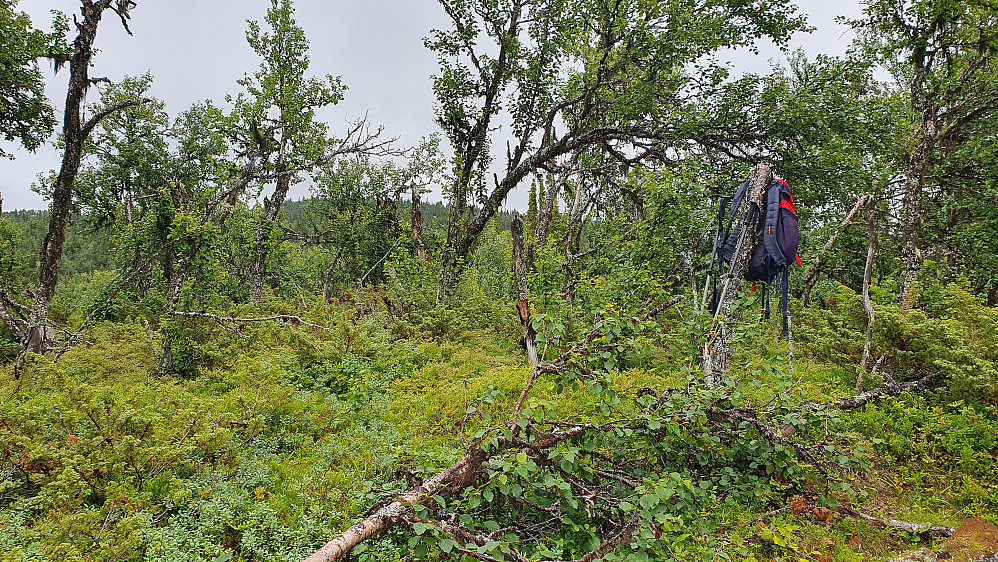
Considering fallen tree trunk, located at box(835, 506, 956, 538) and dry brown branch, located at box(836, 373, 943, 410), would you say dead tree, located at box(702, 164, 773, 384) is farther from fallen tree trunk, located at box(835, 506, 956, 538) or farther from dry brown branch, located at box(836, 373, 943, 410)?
dry brown branch, located at box(836, 373, 943, 410)

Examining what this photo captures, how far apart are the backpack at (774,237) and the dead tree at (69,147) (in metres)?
8.79

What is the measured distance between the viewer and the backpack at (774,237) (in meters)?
4.37

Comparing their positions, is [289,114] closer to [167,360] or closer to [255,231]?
[255,231]

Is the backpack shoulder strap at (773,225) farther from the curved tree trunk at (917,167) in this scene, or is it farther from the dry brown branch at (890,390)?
the curved tree trunk at (917,167)

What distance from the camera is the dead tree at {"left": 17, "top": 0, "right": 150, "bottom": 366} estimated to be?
654cm

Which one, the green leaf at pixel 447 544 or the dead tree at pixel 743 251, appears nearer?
the green leaf at pixel 447 544

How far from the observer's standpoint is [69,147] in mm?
6594

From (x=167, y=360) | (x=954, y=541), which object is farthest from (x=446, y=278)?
(x=954, y=541)

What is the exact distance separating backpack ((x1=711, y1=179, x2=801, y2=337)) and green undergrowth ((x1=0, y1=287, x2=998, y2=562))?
731 mm

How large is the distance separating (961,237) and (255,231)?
1671cm

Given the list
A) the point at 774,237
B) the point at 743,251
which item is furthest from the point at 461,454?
the point at 774,237

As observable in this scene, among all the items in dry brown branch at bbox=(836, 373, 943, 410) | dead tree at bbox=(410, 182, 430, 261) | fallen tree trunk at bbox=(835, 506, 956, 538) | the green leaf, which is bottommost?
fallen tree trunk at bbox=(835, 506, 956, 538)

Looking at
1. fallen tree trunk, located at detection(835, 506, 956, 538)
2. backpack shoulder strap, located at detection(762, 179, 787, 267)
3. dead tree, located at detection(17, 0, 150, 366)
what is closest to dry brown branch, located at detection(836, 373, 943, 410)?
fallen tree trunk, located at detection(835, 506, 956, 538)

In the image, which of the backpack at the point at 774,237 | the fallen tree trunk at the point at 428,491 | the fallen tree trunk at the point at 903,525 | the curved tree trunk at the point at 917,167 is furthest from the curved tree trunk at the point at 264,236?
the curved tree trunk at the point at 917,167
